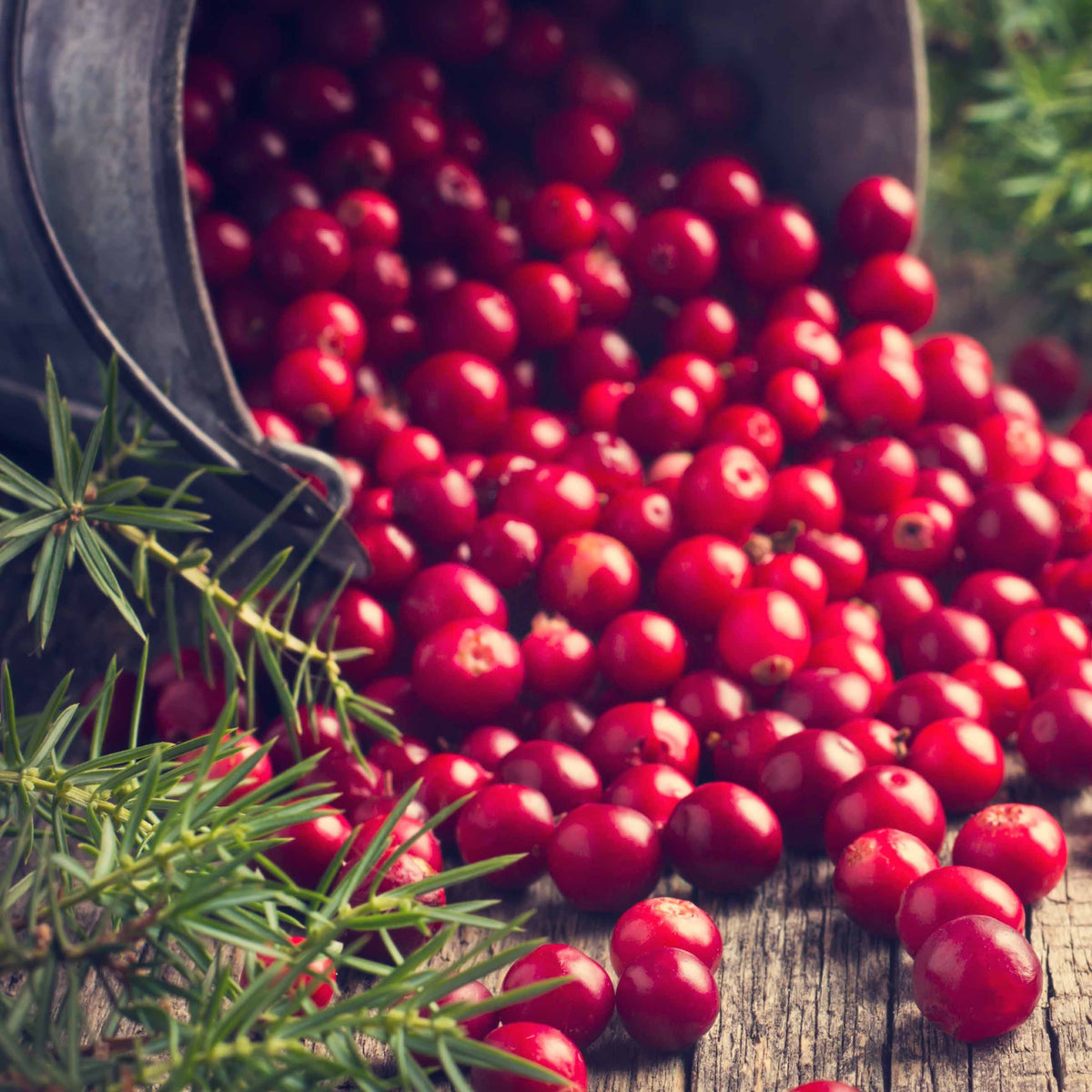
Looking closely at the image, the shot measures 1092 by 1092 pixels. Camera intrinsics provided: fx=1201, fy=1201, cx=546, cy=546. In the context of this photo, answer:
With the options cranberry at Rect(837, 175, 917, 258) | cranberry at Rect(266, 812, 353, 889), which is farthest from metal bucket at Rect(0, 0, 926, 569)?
cranberry at Rect(837, 175, 917, 258)

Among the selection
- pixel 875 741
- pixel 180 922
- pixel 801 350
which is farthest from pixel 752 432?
pixel 180 922

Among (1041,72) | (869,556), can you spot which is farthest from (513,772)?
(1041,72)

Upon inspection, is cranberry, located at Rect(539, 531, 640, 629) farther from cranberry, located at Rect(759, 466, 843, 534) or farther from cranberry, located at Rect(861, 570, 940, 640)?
cranberry, located at Rect(861, 570, 940, 640)

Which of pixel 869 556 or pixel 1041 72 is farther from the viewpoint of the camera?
pixel 1041 72

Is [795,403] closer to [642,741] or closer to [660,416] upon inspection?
[660,416]

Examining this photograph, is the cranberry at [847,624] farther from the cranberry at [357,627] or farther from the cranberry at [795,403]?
the cranberry at [357,627]

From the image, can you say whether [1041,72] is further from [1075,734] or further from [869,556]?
[1075,734]
